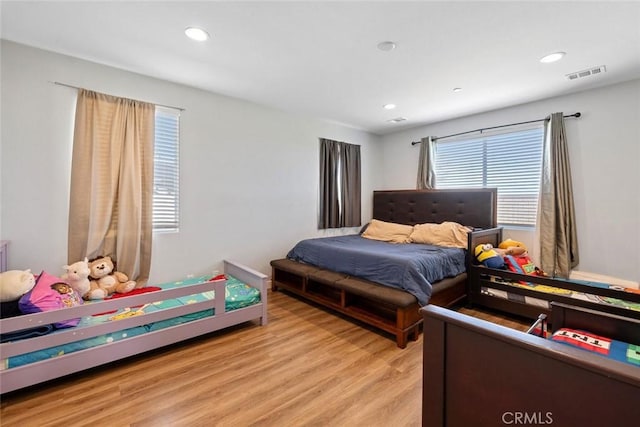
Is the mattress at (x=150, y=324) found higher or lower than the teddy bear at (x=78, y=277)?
lower

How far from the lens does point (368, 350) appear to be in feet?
7.49

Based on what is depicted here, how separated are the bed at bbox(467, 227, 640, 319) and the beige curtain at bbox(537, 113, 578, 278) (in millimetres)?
333

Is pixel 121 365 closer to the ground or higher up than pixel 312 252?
closer to the ground

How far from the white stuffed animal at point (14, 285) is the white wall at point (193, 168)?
614 millimetres

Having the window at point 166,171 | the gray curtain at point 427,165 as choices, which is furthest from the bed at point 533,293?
the window at point 166,171

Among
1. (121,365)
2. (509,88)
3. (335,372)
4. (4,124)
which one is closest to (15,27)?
(4,124)

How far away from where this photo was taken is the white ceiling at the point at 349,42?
177 cm

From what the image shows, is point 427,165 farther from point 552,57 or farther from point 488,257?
point 552,57

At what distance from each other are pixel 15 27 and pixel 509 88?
4291 millimetres

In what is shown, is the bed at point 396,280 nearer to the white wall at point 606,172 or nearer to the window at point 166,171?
the white wall at point 606,172

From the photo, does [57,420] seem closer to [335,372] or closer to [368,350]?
[335,372]

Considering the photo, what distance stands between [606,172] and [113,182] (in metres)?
4.89

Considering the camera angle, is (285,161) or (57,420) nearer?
(57,420)

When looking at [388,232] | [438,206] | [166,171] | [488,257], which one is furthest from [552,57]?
[166,171]
